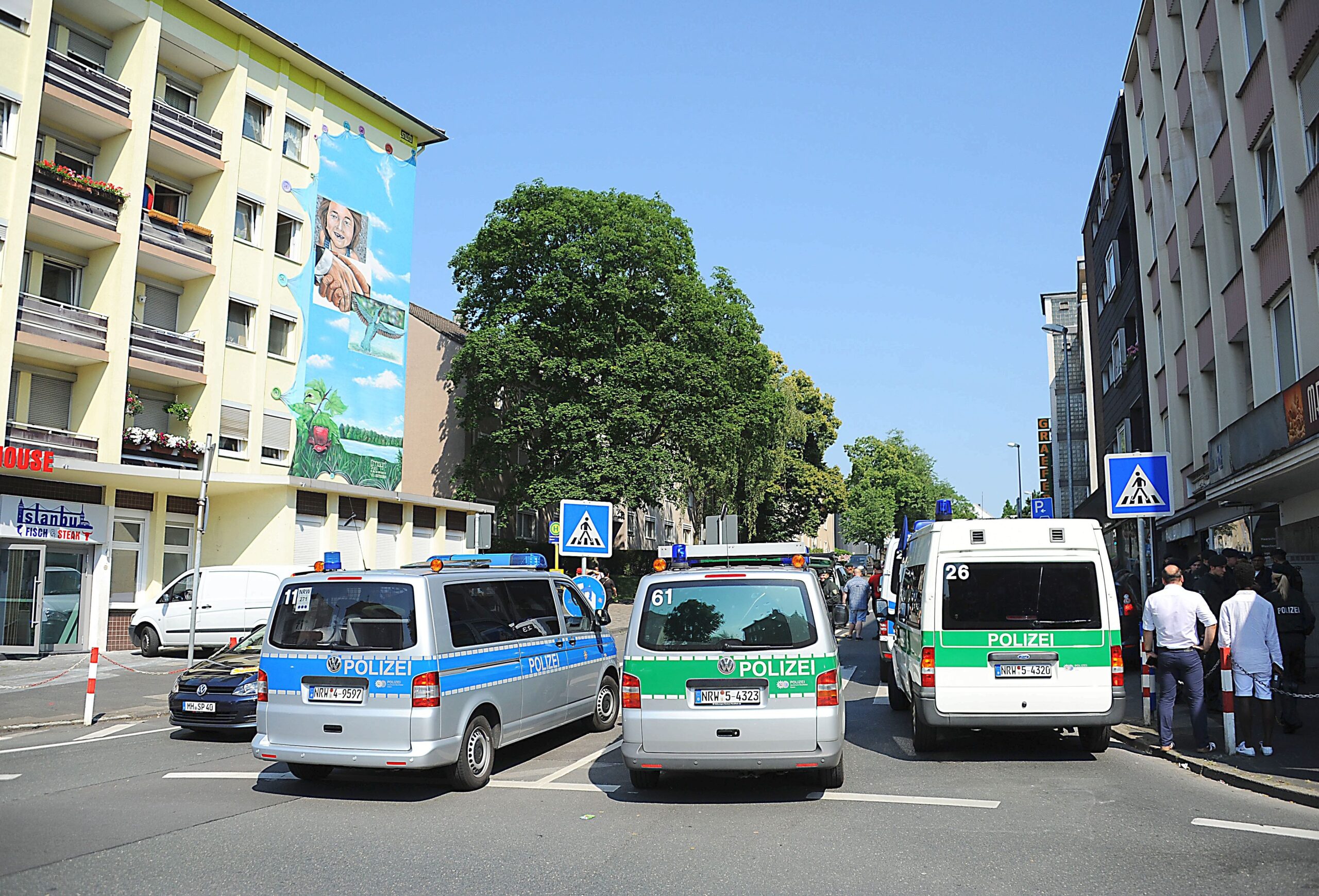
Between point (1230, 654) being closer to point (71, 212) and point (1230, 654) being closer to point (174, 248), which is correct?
point (71, 212)

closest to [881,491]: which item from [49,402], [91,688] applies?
[49,402]

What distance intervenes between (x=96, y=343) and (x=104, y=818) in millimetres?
20597

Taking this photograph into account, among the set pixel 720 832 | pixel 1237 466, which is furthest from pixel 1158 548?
pixel 720 832

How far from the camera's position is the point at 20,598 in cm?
2278

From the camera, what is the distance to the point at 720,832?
7.33m

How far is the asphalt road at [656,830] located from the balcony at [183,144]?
2146 centimetres

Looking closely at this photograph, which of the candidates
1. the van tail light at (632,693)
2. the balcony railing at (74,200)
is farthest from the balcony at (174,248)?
the van tail light at (632,693)

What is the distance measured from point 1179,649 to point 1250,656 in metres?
0.61

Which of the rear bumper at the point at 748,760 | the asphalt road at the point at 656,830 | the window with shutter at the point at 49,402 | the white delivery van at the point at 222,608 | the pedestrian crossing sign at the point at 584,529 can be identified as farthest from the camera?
the window with shutter at the point at 49,402

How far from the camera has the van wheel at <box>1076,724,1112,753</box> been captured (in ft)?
33.2

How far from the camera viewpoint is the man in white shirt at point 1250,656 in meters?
9.73

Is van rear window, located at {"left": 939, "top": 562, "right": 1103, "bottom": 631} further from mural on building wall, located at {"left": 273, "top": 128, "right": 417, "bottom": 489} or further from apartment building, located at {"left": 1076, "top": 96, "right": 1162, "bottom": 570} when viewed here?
mural on building wall, located at {"left": 273, "top": 128, "right": 417, "bottom": 489}

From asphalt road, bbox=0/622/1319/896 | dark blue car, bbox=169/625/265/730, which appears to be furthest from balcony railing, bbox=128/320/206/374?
asphalt road, bbox=0/622/1319/896

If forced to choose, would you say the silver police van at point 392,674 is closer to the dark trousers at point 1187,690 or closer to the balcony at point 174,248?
the dark trousers at point 1187,690
